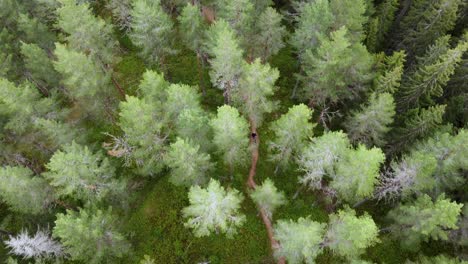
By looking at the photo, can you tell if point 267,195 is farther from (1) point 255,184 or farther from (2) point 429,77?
(2) point 429,77

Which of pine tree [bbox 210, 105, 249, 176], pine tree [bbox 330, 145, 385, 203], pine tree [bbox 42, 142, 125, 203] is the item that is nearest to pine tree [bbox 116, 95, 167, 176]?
pine tree [bbox 42, 142, 125, 203]

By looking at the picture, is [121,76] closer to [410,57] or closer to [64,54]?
[64,54]

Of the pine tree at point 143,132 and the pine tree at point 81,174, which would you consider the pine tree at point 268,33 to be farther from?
the pine tree at point 81,174

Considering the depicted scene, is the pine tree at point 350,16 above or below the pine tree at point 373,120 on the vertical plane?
above

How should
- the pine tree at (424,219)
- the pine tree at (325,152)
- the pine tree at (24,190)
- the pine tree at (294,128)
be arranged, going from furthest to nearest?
the pine tree at (294,128), the pine tree at (325,152), the pine tree at (24,190), the pine tree at (424,219)

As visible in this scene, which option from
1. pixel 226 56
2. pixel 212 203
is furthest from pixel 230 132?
pixel 226 56

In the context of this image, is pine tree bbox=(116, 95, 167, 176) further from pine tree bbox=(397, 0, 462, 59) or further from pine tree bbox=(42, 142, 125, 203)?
pine tree bbox=(397, 0, 462, 59)

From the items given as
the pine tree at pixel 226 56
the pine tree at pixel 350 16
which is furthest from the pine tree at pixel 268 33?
the pine tree at pixel 350 16
